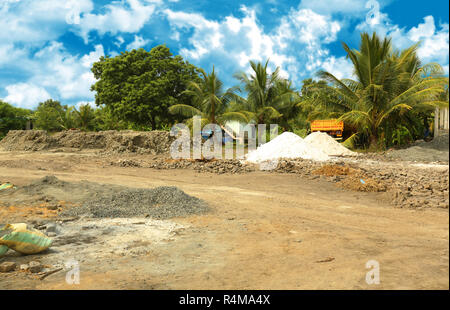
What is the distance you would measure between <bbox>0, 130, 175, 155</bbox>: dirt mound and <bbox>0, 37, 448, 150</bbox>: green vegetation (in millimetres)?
4167

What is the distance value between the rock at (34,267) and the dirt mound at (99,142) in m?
17.9

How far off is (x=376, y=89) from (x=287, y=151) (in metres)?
6.22

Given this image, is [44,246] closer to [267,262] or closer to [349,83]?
[267,262]

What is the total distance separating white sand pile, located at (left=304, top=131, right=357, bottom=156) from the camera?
701 inches

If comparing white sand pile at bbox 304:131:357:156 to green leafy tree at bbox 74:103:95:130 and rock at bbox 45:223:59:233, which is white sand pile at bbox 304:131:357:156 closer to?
rock at bbox 45:223:59:233

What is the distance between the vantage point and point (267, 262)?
367 centimetres

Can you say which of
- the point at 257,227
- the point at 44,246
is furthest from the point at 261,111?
the point at 44,246

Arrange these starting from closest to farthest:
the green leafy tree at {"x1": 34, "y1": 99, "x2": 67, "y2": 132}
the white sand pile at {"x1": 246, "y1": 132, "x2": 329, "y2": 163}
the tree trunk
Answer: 1. the white sand pile at {"x1": 246, "y1": 132, "x2": 329, "y2": 163}
2. the tree trunk
3. the green leafy tree at {"x1": 34, "y1": 99, "x2": 67, "y2": 132}

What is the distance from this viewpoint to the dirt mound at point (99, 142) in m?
21.8

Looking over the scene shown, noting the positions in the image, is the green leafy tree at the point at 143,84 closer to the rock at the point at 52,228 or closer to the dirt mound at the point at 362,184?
the dirt mound at the point at 362,184
